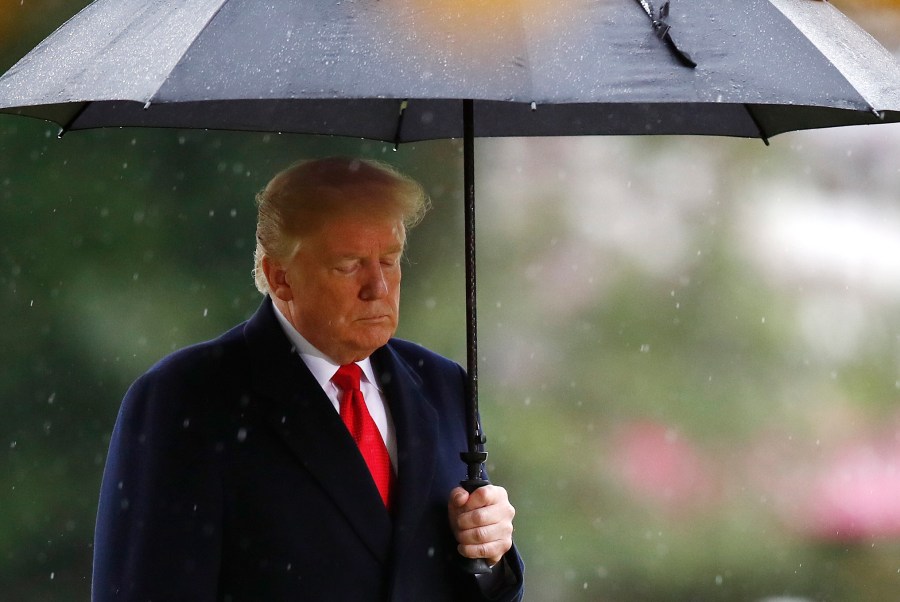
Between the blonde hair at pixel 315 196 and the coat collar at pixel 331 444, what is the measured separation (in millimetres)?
130

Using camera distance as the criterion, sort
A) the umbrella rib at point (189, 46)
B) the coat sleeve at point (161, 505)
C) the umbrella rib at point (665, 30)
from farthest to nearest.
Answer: the coat sleeve at point (161, 505) → the umbrella rib at point (665, 30) → the umbrella rib at point (189, 46)

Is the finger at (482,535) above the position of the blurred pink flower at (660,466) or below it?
above

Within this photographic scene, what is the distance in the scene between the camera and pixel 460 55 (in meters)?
1.84

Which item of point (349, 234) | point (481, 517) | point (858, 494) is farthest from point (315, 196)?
point (858, 494)

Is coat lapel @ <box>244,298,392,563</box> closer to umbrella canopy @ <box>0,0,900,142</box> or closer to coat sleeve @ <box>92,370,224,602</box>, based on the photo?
coat sleeve @ <box>92,370,224,602</box>

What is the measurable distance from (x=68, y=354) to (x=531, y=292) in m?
1.72

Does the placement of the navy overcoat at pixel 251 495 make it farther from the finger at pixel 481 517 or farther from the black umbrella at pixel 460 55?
the black umbrella at pixel 460 55

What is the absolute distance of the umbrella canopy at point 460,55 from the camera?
1.81 m

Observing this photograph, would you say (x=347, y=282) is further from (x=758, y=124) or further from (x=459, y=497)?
(x=758, y=124)

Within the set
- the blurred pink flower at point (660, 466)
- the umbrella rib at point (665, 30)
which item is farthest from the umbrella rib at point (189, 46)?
the blurred pink flower at point (660, 466)

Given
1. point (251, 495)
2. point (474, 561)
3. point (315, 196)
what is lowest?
point (474, 561)

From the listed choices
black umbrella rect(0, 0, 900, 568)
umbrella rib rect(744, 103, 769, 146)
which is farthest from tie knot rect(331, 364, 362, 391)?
umbrella rib rect(744, 103, 769, 146)

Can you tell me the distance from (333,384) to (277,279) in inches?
8.1

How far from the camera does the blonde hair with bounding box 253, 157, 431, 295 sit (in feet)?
7.58
